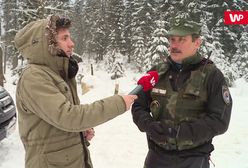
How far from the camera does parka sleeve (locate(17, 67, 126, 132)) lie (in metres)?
2.32

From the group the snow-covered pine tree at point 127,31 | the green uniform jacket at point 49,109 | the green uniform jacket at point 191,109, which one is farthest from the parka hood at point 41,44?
the snow-covered pine tree at point 127,31

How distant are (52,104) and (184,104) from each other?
1202 millimetres

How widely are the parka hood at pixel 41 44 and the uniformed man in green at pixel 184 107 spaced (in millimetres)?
1019

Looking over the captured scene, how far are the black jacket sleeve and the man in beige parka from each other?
58 centimetres

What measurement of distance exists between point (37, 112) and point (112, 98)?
56 centimetres

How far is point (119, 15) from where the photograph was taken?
162 feet

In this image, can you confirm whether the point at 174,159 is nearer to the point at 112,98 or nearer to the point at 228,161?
the point at 112,98

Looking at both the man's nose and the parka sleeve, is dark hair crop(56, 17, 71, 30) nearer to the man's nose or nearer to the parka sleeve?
the parka sleeve

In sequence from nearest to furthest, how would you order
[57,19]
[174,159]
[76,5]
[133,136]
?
1. [57,19]
2. [174,159]
3. [133,136]
4. [76,5]

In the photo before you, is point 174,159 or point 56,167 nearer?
point 56,167

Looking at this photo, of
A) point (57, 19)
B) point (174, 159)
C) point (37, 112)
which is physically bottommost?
point (174, 159)

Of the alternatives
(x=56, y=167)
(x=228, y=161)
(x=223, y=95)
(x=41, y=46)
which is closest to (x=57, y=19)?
(x=41, y=46)

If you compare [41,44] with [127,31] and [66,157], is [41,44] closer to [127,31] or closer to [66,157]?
[66,157]

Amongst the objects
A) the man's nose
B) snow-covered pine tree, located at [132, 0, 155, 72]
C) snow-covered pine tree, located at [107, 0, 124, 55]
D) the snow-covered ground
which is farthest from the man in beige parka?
snow-covered pine tree, located at [107, 0, 124, 55]
